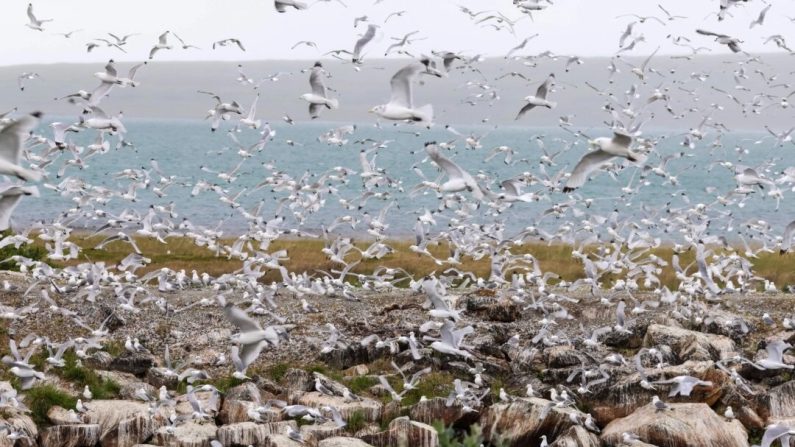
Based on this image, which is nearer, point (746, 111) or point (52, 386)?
point (52, 386)

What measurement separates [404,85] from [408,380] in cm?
498

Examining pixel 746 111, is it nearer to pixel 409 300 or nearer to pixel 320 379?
pixel 409 300

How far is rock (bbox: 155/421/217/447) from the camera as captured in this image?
16375 millimetres

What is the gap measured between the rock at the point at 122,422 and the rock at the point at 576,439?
5.73 metres

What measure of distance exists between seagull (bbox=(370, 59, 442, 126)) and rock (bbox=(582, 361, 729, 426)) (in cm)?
513

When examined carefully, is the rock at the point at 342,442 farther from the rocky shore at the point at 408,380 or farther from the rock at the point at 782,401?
the rock at the point at 782,401

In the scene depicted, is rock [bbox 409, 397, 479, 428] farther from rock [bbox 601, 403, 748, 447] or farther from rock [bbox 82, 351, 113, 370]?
rock [bbox 82, 351, 113, 370]

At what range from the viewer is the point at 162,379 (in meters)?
18.7

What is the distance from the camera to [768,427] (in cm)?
1638

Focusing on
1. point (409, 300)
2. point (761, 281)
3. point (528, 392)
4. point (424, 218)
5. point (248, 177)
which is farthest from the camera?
point (248, 177)

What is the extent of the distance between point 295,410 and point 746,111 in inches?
682

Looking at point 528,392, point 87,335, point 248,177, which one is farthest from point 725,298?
point 248,177

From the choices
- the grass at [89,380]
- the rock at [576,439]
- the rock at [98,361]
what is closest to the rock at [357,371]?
the grass at [89,380]

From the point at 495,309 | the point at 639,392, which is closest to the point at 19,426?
the point at 495,309
